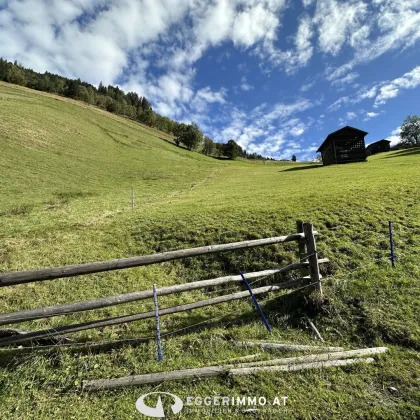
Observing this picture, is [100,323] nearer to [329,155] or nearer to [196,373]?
[196,373]

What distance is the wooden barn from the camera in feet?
137

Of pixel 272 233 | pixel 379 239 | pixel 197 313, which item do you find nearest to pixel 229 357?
pixel 197 313

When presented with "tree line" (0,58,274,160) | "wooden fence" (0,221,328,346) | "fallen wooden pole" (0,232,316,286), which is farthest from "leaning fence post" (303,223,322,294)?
"tree line" (0,58,274,160)

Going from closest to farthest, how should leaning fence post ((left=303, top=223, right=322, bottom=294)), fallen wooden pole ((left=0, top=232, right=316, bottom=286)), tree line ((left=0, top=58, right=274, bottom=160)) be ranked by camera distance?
1. fallen wooden pole ((left=0, top=232, right=316, bottom=286))
2. leaning fence post ((left=303, top=223, right=322, bottom=294))
3. tree line ((left=0, top=58, right=274, bottom=160))

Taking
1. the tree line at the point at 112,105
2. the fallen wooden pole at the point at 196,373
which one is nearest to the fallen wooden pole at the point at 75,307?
the fallen wooden pole at the point at 196,373

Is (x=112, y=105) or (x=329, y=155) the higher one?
(x=112, y=105)

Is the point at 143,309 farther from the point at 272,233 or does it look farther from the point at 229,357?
the point at 272,233

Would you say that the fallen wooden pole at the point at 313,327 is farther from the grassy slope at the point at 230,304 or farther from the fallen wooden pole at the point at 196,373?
the fallen wooden pole at the point at 196,373

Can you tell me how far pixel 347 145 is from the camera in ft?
139

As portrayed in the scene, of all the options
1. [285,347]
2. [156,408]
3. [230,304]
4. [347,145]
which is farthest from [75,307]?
[347,145]

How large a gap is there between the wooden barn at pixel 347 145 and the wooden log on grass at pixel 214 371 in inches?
1686

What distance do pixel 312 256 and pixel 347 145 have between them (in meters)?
42.8

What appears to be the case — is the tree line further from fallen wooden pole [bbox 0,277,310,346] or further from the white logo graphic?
the white logo graphic

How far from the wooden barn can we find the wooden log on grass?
42833 millimetres
